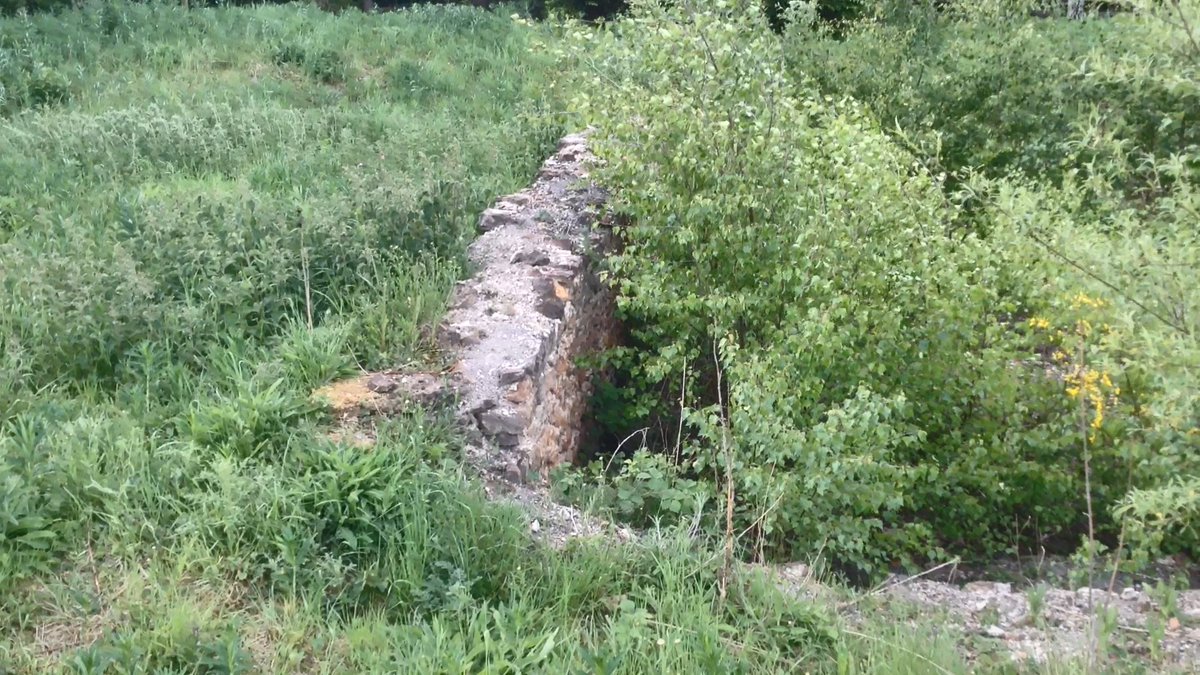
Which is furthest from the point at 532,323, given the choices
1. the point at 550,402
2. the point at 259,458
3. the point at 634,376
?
the point at 259,458

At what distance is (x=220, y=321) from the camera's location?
15.7 feet

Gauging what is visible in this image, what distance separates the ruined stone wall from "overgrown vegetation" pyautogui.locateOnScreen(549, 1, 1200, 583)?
1.28 feet

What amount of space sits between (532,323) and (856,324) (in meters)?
1.72

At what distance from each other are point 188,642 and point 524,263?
3185mm

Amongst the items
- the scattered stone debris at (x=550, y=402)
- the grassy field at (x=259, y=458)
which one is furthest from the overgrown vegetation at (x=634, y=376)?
the scattered stone debris at (x=550, y=402)

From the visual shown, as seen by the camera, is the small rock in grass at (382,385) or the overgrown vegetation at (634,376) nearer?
the overgrown vegetation at (634,376)

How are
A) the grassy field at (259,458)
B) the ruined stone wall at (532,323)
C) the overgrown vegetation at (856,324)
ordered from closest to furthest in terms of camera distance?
the grassy field at (259,458)
the overgrown vegetation at (856,324)
the ruined stone wall at (532,323)

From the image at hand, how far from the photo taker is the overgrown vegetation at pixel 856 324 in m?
4.12

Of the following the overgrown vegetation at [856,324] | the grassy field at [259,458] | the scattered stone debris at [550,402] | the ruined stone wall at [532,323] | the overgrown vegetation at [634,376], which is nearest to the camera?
the grassy field at [259,458]

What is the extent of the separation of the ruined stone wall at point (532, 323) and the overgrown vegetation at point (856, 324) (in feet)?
1.28

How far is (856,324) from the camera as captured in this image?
191 inches

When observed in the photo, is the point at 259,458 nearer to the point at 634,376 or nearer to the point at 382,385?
the point at 382,385

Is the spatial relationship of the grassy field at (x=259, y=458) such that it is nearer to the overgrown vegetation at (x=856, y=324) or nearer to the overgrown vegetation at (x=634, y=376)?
the overgrown vegetation at (x=634, y=376)

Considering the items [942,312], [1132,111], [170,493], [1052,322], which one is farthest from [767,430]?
[1132,111]
